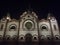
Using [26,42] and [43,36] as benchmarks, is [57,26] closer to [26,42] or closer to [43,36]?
[43,36]

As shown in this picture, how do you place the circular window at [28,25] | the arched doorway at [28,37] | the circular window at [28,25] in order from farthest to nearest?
the circular window at [28,25] → the circular window at [28,25] → the arched doorway at [28,37]

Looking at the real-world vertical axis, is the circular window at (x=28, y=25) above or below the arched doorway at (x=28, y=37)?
above

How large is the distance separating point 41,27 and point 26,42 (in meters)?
2.97

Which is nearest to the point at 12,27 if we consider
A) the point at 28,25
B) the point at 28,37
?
the point at 28,25

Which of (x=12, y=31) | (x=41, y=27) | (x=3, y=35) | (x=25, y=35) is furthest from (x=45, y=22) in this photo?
(x=3, y=35)

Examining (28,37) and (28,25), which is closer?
(28,37)

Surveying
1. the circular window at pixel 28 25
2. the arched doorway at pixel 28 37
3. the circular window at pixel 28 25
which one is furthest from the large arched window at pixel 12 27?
the arched doorway at pixel 28 37

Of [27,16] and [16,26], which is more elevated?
[27,16]

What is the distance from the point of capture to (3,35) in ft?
54.2

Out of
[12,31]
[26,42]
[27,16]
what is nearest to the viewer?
[26,42]

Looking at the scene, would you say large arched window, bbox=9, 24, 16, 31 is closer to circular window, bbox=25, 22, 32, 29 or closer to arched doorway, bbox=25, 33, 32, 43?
circular window, bbox=25, 22, 32, 29

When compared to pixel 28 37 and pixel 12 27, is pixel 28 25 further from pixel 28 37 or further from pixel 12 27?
pixel 12 27

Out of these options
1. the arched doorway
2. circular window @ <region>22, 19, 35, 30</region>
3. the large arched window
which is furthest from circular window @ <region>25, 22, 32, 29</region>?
the large arched window

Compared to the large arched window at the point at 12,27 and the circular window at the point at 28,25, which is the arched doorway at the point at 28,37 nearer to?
the circular window at the point at 28,25
